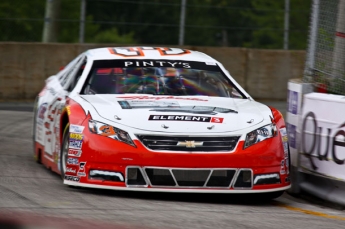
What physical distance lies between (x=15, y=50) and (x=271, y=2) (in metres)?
12.1

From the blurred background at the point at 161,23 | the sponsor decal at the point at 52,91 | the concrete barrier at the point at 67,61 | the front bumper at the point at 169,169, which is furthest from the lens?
the blurred background at the point at 161,23

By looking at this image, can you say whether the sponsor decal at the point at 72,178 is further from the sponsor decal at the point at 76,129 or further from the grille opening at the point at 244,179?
the grille opening at the point at 244,179

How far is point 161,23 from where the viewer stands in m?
18.5

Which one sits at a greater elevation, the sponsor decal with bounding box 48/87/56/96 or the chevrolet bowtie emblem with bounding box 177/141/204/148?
the sponsor decal with bounding box 48/87/56/96

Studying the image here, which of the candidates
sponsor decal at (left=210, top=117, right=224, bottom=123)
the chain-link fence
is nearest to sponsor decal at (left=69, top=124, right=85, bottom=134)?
sponsor decal at (left=210, top=117, right=224, bottom=123)

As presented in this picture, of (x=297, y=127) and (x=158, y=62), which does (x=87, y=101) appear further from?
(x=297, y=127)

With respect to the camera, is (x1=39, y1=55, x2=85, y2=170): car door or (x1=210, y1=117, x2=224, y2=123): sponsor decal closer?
(x1=210, y1=117, x2=224, y2=123): sponsor decal

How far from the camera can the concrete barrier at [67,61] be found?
16.0 metres

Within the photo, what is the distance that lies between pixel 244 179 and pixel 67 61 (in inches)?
412

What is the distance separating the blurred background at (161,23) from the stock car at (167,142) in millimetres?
9633

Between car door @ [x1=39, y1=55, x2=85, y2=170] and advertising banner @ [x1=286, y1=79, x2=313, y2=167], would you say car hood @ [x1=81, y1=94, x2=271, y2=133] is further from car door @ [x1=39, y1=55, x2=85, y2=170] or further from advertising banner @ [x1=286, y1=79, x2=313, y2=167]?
advertising banner @ [x1=286, y1=79, x2=313, y2=167]

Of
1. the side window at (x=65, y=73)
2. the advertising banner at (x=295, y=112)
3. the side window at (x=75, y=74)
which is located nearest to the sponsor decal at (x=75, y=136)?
the side window at (x=75, y=74)

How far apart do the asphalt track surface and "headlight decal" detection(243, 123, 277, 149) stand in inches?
20.6

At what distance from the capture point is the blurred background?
56.2 feet
